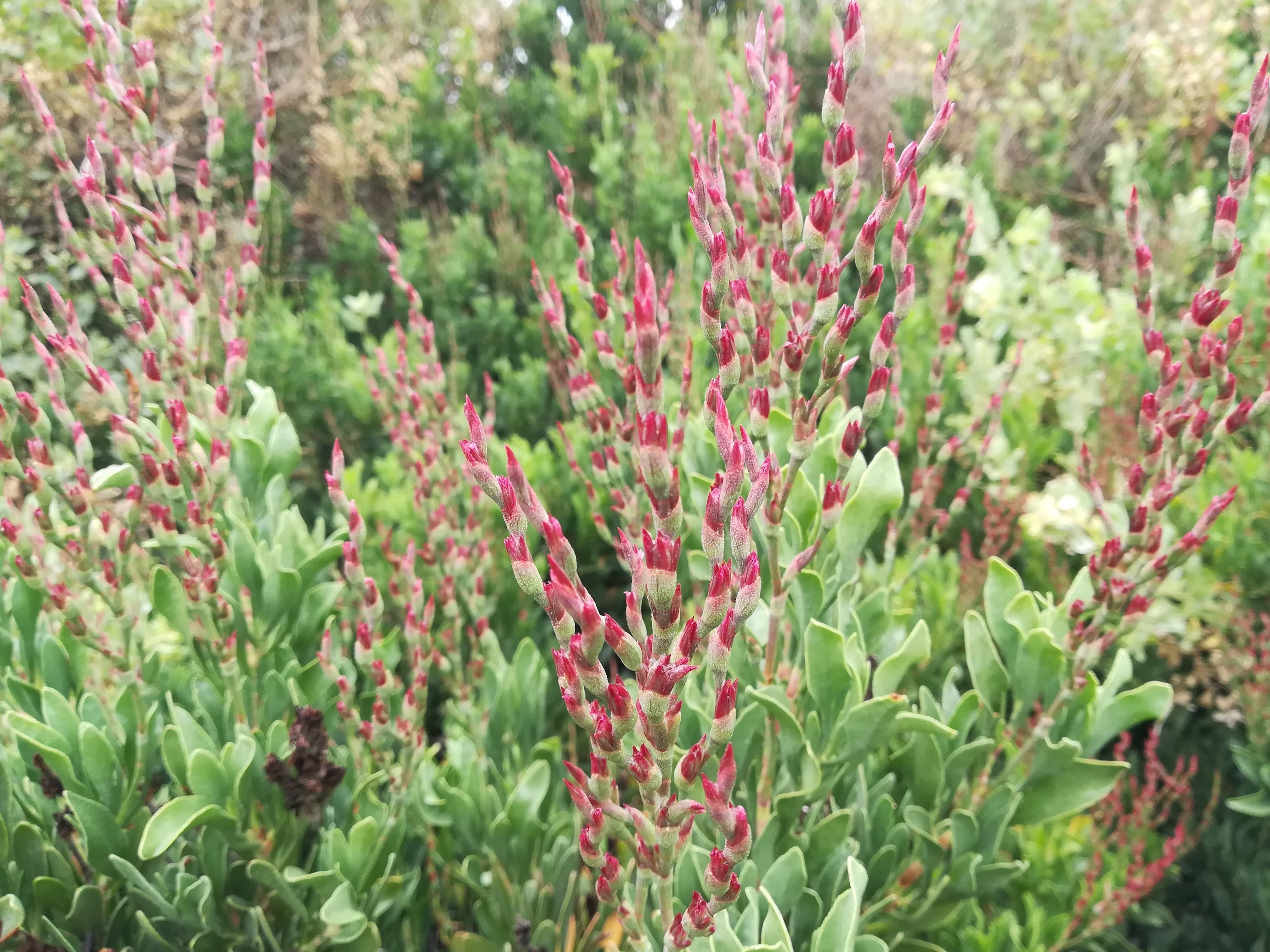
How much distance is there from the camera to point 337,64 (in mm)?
4992

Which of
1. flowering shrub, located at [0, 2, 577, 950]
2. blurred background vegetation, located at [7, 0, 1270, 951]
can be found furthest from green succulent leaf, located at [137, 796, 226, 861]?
blurred background vegetation, located at [7, 0, 1270, 951]

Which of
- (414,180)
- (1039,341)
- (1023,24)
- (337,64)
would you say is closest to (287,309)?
(414,180)

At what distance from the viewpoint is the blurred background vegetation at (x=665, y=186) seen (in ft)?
7.35

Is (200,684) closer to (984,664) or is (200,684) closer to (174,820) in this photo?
(174,820)

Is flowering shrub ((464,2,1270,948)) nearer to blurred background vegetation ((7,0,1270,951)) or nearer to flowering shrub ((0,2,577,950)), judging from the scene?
flowering shrub ((0,2,577,950))

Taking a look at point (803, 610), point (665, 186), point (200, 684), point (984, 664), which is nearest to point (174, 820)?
point (200, 684)

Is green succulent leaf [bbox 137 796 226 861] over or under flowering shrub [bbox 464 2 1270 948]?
under

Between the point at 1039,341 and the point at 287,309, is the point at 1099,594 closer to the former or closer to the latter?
the point at 1039,341

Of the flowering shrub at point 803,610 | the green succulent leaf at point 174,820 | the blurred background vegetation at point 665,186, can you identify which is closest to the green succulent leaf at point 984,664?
the flowering shrub at point 803,610

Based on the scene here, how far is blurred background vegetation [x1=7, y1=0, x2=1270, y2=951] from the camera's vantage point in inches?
88.2

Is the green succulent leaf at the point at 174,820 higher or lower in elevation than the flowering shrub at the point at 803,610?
lower

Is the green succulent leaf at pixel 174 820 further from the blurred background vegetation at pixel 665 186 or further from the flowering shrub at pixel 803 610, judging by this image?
the blurred background vegetation at pixel 665 186

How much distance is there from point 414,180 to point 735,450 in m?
4.51

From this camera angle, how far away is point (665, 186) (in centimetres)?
334
